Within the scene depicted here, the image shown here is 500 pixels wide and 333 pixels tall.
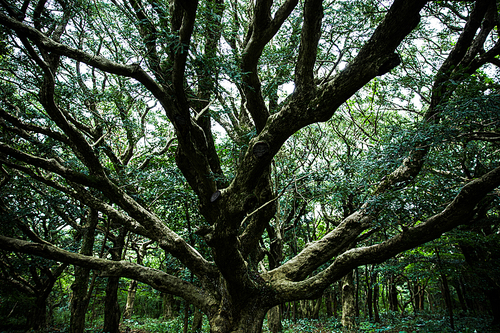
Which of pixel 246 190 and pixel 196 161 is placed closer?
pixel 246 190

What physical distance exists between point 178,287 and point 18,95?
712cm

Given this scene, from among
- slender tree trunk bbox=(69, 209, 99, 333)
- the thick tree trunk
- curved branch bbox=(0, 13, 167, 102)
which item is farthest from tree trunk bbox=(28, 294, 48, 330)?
curved branch bbox=(0, 13, 167, 102)

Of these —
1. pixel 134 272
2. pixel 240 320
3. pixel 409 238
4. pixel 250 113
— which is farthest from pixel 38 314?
pixel 409 238

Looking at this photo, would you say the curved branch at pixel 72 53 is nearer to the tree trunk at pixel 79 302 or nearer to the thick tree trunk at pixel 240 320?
the thick tree trunk at pixel 240 320

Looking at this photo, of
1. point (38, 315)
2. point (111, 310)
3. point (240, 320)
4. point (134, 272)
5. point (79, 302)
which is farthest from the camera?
point (38, 315)

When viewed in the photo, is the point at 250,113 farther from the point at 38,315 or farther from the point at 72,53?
the point at 38,315

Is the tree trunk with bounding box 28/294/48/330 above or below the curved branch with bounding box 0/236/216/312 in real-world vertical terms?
below

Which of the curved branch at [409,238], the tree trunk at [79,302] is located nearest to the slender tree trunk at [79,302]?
the tree trunk at [79,302]

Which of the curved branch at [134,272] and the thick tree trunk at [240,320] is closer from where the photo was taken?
the thick tree trunk at [240,320]

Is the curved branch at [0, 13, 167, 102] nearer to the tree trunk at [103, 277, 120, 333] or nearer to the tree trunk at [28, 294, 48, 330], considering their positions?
the tree trunk at [103, 277, 120, 333]

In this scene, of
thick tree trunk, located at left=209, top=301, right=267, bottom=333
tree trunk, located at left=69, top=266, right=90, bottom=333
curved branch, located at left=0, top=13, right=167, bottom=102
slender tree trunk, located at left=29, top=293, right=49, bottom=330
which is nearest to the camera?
curved branch, located at left=0, top=13, right=167, bottom=102

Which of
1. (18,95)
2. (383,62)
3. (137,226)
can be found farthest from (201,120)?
(18,95)

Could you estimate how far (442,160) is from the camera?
4.94m

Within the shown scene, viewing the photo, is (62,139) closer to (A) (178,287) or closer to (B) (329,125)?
(A) (178,287)
